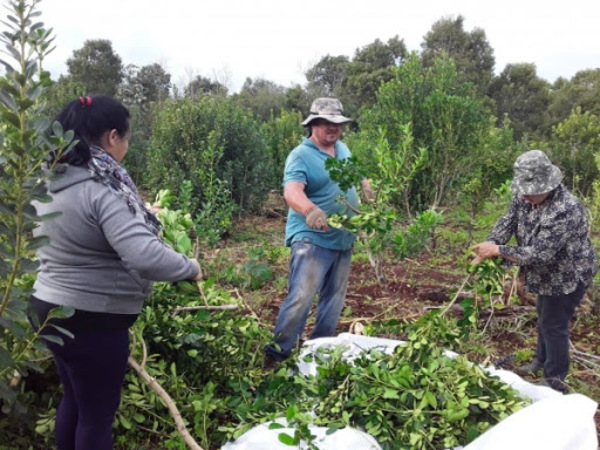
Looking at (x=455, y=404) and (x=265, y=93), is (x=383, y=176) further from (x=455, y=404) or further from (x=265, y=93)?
(x=265, y=93)

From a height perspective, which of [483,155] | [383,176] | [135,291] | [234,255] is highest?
[483,155]

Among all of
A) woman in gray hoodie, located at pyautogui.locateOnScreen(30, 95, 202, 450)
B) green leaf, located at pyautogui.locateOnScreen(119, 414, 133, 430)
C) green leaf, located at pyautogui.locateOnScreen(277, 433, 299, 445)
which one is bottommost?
green leaf, located at pyautogui.locateOnScreen(119, 414, 133, 430)

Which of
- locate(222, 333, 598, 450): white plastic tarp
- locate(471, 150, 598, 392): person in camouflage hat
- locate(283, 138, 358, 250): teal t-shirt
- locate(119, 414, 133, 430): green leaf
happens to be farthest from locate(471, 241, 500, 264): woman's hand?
locate(119, 414, 133, 430): green leaf

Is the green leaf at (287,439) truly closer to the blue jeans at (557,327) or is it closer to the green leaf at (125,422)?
the green leaf at (125,422)

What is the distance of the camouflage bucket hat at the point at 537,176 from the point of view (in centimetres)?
288

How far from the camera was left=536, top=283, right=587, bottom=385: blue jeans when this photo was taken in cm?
306

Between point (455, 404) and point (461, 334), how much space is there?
23.7 inches

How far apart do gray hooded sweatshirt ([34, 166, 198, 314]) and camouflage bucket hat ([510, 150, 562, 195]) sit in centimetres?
198

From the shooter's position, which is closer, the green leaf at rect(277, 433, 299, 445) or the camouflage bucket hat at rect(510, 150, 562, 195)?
the green leaf at rect(277, 433, 299, 445)

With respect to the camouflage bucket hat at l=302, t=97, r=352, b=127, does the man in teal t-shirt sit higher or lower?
lower

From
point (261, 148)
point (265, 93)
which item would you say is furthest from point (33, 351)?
point (265, 93)

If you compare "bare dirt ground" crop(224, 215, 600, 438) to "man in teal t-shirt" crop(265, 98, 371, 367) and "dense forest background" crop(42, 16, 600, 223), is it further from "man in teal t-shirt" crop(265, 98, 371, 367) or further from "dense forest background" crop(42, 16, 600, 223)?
"dense forest background" crop(42, 16, 600, 223)

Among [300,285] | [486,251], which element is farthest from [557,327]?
[300,285]

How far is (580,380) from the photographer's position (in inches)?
135
